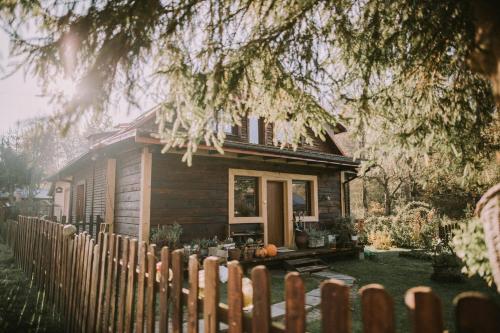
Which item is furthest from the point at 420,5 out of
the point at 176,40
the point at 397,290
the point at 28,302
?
the point at 28,302

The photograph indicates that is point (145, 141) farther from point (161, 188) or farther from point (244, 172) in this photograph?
point (244, 172)

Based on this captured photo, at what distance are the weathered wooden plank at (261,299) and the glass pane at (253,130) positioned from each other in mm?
10414

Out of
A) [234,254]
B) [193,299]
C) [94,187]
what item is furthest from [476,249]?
[94,187]

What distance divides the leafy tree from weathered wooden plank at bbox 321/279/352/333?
70.9 inches

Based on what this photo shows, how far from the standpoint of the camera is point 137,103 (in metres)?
2.99

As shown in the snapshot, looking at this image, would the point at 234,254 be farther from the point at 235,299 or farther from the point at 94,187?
the point at 94,187

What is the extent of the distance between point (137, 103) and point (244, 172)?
7.38 metres

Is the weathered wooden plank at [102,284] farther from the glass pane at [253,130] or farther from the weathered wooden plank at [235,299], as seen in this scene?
the glass pane at [253,130]

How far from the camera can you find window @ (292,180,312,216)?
39.7ft

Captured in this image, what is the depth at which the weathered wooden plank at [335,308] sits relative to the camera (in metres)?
1.19

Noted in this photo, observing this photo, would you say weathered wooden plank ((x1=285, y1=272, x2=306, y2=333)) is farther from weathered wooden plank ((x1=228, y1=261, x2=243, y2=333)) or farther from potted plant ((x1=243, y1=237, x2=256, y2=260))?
potted plant ((x1=243, y1=237, x2=256, y2=260))

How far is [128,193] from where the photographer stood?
927cm

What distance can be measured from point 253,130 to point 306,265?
532 cm

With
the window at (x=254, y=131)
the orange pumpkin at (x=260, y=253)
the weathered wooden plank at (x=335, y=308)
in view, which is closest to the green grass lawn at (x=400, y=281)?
the orange pumpkin at (x=260, y=253)
